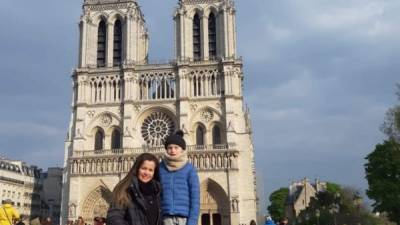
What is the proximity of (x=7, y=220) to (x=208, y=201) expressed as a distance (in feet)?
107

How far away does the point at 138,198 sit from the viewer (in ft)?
14.6

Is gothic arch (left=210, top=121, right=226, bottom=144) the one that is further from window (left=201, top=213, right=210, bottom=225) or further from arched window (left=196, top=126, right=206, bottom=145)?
window (left=201, top=213, right=210, bottom=225)

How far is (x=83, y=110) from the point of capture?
45844 millimetres

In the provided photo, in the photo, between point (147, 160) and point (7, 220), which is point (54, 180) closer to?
point (7, 220)

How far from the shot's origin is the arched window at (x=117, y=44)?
4850 cm

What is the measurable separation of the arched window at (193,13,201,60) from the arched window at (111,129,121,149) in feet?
33.8

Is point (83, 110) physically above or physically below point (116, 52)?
below

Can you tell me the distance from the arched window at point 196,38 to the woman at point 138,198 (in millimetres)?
42615

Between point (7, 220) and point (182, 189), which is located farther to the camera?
point (7, 220)

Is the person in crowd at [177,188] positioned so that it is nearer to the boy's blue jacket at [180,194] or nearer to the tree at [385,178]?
the boy's blue jacket at [180,194]

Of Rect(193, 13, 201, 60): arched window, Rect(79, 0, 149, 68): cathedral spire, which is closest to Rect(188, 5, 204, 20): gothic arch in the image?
Rect(193, 13, 201, 60): arched window

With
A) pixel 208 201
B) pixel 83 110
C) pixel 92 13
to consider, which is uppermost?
pixel 92 13

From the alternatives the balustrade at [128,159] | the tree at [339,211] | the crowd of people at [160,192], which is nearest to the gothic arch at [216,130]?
the balustrade at [128,159]

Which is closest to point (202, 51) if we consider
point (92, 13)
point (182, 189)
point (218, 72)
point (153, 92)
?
point (218, 72)
